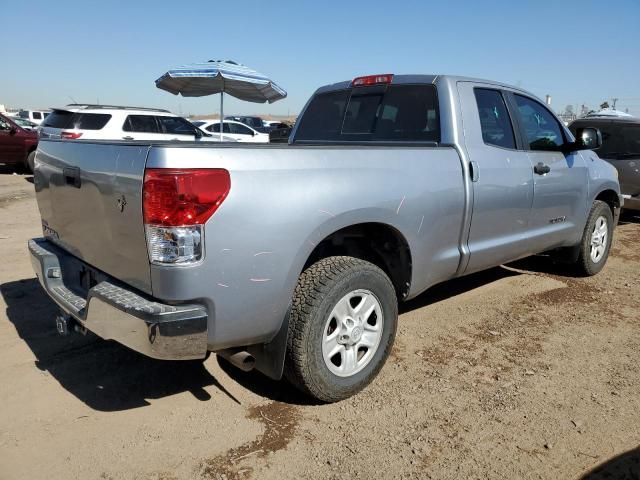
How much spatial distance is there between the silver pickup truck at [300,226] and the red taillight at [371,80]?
2cm

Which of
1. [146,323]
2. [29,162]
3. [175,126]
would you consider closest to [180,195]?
[146,323]

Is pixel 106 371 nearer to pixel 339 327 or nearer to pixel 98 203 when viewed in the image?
pixel 98 203

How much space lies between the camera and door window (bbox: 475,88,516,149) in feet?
13.0

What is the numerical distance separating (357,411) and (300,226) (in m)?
1.13

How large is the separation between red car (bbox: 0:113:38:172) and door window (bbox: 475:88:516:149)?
1331 centimetres

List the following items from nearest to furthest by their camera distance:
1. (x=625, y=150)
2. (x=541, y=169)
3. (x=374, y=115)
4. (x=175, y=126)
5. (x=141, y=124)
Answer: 1. (x=374, y=115)
2. (x=541, y=169)
3. (x=625, y=150)
4. (x=141, y=124)
5. (x=175, y=126)

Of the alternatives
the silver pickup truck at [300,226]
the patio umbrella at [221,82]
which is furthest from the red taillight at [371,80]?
the patio umbrella at [221,82]

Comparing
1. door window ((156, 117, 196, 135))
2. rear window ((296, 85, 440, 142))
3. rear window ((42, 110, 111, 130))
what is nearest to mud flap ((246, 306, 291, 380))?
rear window ((296, 85, 440, 142))

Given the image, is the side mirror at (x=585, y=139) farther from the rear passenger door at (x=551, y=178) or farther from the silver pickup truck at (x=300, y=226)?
the silver pickup truck at (x=300, y=226)

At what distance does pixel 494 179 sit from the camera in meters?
3.81

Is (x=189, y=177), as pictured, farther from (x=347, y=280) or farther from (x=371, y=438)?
(x=371, y=438)

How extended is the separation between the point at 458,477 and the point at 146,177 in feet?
6.37

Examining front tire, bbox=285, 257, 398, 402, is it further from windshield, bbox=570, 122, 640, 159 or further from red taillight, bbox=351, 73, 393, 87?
windshield, bbox=570, 122, 640, 159

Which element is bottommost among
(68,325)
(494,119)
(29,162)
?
(29,162)
